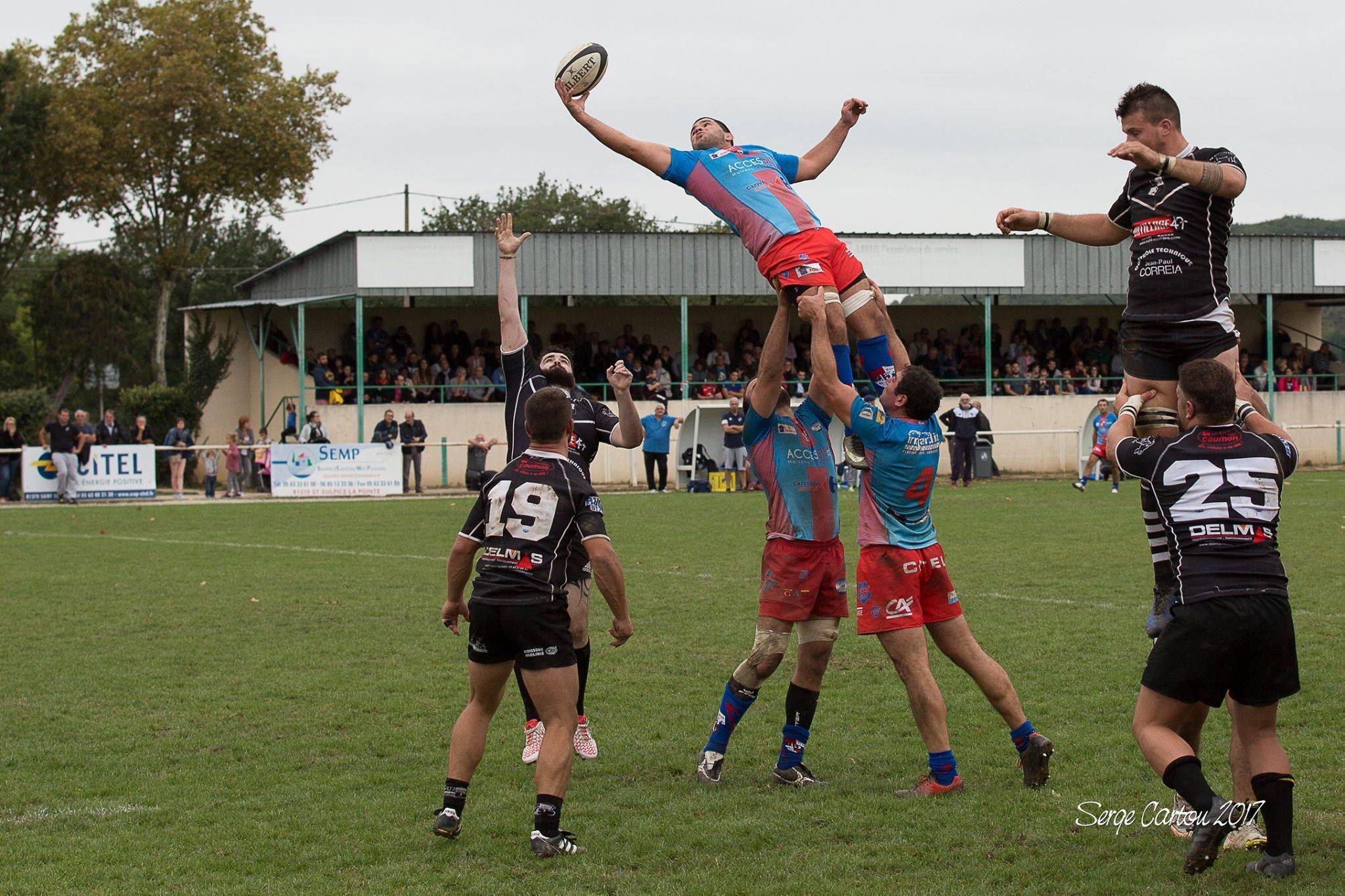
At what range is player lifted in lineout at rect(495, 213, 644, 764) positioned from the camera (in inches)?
280

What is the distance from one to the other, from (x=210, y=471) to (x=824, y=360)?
25.2m

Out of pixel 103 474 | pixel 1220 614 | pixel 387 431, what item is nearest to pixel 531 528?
pixel 1220 614

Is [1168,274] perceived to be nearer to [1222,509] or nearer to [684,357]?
[1222,509]

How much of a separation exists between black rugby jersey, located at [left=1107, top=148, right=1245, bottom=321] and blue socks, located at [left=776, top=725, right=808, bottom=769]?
2417 mm

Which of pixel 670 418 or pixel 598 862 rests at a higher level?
pixel 670 418

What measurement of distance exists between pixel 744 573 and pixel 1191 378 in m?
9.18

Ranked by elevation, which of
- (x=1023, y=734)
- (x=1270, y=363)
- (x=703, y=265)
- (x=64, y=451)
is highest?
(x=703, y=265)

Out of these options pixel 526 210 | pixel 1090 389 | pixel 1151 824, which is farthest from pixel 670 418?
pixel 526 210

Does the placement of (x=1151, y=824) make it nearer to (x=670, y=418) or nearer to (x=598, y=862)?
(x=598, y=862)

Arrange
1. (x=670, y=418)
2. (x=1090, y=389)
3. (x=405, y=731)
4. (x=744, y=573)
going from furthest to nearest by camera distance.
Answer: (x=1090, y=389)
(x=670, y=418)
(x=744, y=573)
(x=405, y=731)

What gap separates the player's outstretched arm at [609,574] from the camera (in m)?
5.49

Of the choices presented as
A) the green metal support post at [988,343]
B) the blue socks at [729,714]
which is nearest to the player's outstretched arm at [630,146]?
the blue socks at [729,714]

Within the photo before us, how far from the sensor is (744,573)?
1388 cm

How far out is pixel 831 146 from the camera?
7.39 meters
